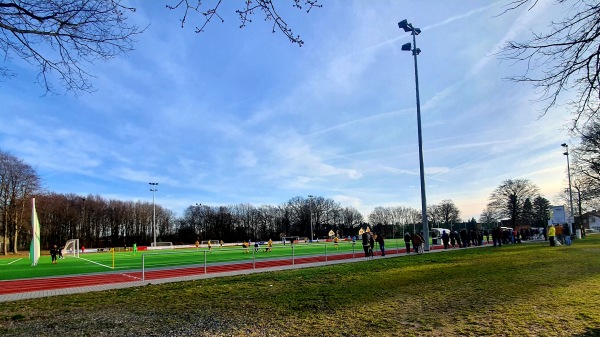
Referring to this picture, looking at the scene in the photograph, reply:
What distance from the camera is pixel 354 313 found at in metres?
7.27

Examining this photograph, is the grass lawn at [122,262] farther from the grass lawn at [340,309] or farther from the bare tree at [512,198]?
the bare tree at [512,198]

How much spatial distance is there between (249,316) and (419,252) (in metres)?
21.2

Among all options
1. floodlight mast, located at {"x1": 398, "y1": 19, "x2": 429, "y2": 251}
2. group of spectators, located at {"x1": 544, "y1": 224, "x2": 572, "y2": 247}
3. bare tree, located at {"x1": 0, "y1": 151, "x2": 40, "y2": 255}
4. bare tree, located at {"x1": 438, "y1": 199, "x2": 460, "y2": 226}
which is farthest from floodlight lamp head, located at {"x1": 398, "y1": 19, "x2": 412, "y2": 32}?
bare tree, located at {"x1": 438, "y1": 199, "x2": 460, "y2": 226}

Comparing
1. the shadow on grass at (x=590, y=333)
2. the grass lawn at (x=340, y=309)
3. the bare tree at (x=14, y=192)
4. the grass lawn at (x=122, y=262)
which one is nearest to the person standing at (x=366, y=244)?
the grass lawn at (x=122, y=262)

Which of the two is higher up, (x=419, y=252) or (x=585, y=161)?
(x=585, y=161)

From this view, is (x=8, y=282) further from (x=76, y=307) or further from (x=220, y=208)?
(x=220, y=208)

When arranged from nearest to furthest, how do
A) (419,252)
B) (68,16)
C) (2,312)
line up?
(68,16) < (2,312) < (419,252)

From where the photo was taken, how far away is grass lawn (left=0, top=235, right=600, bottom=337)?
20.3ft

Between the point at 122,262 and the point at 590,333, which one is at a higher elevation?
the point at 590,333

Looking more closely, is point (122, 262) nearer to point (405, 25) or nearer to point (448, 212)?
point (405, 25)

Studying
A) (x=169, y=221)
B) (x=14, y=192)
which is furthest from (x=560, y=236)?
(x=169, y=221)

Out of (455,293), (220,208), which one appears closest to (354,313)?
(455,293)

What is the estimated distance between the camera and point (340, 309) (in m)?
7.70

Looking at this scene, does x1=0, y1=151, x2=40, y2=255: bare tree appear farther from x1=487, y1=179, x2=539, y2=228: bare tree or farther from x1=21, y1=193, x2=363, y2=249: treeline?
x1=487, y1=179, x2=539, y2=228: bare tree
